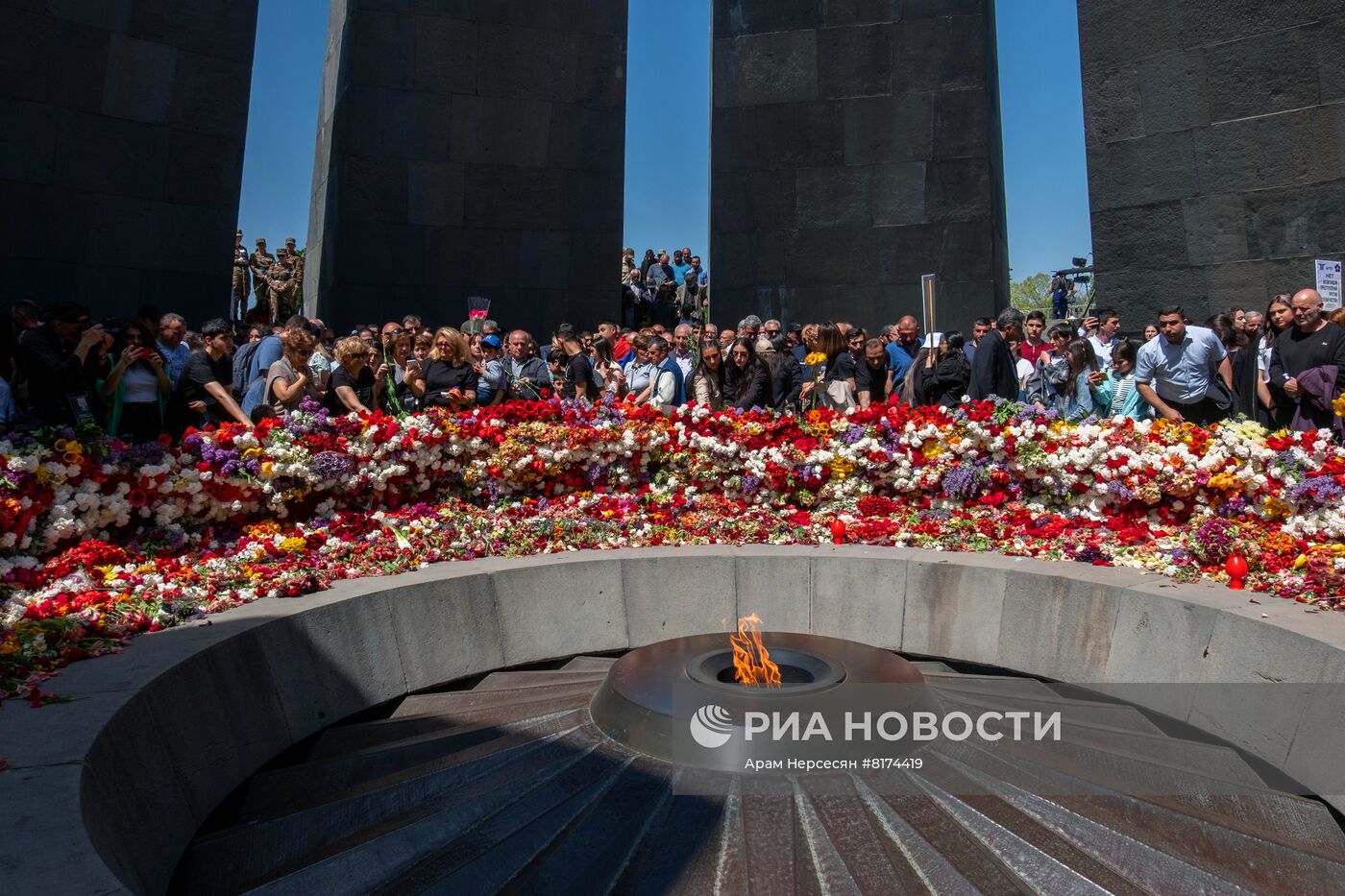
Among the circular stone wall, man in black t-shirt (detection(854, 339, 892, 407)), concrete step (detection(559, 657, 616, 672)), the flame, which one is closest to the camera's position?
the circular stone wall

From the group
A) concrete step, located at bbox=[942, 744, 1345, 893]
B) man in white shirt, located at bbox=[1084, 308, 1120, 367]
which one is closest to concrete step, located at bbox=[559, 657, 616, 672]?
concrete step, located at bbox=[942, 744, 1345, 893]

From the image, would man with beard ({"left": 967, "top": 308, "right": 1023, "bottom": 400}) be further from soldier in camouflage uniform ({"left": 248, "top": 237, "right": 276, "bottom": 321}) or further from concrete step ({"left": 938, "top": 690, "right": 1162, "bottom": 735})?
soldier in camouflage uniform ({"left": 248, "top": 237, "right": 276, "bottom": 321})

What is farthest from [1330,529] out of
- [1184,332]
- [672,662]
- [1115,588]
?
[672,662]

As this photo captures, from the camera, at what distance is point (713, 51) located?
51.8ft

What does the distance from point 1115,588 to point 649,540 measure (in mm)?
2940

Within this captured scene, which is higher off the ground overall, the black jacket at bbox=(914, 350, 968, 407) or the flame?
the black jacket at bbox=(914, 350, 968, 407)

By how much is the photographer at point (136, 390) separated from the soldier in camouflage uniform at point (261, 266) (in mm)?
9725

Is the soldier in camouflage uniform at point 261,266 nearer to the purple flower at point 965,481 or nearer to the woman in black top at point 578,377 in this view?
the woman in black top at point 578,377

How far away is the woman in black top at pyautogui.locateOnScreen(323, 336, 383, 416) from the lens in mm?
7500

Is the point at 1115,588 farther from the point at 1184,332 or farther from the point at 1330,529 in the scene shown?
the point at 1184,332

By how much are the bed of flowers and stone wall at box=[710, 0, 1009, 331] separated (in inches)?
312

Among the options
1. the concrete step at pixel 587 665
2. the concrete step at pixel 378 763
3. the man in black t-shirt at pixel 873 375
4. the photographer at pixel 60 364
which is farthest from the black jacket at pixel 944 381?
Result: the photographer at pixel 60 364

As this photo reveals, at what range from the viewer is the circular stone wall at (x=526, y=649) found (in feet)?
11.1

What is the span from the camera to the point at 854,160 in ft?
50.2
